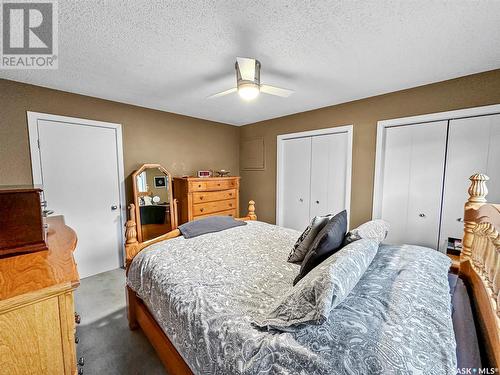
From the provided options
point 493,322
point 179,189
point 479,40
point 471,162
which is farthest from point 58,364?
point 471,162

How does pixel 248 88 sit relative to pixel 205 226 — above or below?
above

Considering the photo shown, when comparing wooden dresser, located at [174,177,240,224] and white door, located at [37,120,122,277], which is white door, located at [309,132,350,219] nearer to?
wooden dresser, located at [174,177,240,224]

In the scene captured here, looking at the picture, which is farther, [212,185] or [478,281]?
[212,185]

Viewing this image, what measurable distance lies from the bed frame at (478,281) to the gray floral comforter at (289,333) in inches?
5.5

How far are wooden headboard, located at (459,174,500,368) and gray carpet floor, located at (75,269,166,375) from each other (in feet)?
6.15

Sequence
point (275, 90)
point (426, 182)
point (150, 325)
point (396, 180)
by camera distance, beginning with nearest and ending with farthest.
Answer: point (150, 325) < point (275, 90) < point (426, 182) < point (396, 180)

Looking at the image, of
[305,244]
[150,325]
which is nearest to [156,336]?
[150,325]

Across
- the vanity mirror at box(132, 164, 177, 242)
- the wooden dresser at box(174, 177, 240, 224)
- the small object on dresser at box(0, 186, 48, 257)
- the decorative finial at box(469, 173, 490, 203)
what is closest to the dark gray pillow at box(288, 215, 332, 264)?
the decorative finial at box(469, 173, 490, 203)

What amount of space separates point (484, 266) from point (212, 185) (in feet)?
10.4

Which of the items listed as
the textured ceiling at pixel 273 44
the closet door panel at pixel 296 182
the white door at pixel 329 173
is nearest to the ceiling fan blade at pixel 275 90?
the textured ceiling at pixel 273 44

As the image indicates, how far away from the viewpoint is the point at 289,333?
0.90m

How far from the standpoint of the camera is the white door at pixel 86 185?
258 cm

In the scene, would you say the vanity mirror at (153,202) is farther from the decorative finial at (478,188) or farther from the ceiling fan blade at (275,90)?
the decorative finial at (478,188)

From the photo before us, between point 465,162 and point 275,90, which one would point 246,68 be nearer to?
point 275,90
